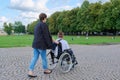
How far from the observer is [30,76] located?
7.82 metres

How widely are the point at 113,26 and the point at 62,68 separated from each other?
2543 inches

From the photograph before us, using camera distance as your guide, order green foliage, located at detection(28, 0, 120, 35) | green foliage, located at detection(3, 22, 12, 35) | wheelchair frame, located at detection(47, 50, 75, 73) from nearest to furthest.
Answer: wheelchair frame, located at detection(47, 50, 75, 73), green foliage, located at detection(28, 0, 120, 35), green foliage, located at detection(3, 22, 12, 35)

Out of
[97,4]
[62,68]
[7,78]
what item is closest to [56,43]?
[62,68]

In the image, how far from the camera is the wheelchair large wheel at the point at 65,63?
8.74m

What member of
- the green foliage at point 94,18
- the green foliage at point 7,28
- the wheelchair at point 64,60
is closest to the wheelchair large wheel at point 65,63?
the wheelchair at point 64,60

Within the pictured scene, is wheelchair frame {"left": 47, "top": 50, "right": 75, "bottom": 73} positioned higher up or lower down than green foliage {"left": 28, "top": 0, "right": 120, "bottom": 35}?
lower down

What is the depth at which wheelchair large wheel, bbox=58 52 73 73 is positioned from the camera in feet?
28.7

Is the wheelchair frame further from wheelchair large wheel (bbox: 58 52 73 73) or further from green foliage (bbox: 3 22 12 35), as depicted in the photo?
green foliage (bbox: 3 22 12 35)

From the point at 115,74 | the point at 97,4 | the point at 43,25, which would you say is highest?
the point at 97,4

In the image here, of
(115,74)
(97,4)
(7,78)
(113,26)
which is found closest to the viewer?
(7,78)

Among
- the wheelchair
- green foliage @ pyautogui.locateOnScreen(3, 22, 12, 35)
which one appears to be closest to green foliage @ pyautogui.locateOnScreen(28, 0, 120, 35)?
the wheelchair

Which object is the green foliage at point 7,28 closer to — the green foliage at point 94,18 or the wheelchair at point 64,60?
the green foliage at point 94,18

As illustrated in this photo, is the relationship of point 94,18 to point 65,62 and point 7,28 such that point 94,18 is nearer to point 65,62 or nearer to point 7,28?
point 65,62

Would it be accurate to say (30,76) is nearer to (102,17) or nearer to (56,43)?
(56,43)
